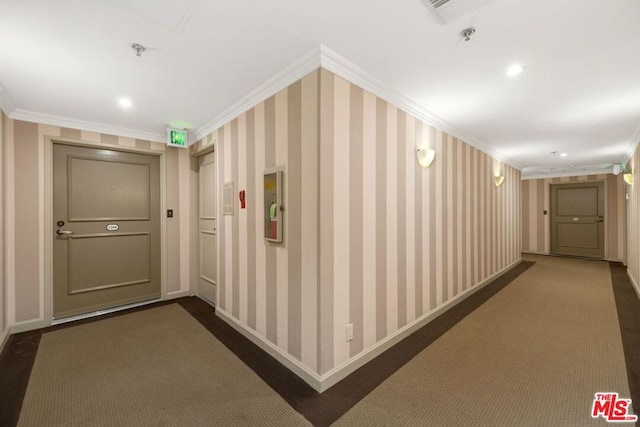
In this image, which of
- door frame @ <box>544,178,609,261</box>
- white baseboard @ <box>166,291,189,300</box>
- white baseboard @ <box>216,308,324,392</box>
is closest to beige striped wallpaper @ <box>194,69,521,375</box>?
white baseboard @ <box>216,308,324,392</box>

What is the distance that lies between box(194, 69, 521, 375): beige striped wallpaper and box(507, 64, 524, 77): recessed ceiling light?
0.89 meters

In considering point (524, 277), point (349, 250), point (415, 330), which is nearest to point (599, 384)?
point (415, 330)

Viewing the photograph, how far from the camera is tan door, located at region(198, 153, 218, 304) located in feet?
12.4

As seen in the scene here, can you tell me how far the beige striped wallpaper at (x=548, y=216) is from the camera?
263 inches

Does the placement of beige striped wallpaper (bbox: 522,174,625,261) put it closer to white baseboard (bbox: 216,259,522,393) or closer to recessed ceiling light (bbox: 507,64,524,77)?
white baseboard (bbox: 216,259,522,393)

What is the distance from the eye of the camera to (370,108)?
2344 millimetres

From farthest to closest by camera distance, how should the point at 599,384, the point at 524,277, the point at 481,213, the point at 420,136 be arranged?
the point at 524,277
the point at 481,213
the point at 420,136
the point at 599,384

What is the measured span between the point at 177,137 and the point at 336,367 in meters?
3.52

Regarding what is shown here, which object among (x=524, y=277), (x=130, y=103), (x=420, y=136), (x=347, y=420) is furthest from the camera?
(x=524, y=277)

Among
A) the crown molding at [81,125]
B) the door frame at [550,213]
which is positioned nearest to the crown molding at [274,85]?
the crown molding at [81,125]

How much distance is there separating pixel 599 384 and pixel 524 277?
12.1 ft

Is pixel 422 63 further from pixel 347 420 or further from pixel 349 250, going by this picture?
pixel 347 420

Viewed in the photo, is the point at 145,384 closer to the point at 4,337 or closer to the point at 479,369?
the point at 4,337

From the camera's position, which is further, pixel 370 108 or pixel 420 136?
pixel 420 136
